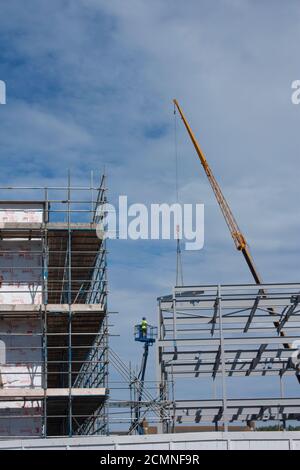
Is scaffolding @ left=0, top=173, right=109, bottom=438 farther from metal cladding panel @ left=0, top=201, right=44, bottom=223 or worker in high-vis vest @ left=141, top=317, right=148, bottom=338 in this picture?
worker in high-vis vest @ left=141, top=317, right=148, bottom=338

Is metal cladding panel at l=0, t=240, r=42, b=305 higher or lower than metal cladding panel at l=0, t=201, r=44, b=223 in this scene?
lower

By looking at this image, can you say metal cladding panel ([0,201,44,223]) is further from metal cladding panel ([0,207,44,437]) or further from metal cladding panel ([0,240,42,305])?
metal cladding panel ([0,240,42,305])

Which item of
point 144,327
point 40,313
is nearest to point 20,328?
point 40,313

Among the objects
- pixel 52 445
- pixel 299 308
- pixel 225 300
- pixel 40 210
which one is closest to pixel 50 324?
pixel 40 210

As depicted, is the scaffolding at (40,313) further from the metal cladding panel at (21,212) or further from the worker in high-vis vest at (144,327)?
the worker in high-vis vest at (144,327)

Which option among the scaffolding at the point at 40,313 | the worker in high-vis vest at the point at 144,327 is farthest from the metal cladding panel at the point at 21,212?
the worker in high-vis vest at the point at 144,327

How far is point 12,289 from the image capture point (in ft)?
99.1

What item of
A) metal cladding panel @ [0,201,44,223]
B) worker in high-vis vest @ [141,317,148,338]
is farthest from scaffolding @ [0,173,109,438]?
worker in high-vis vest @ [141,317,148,338]

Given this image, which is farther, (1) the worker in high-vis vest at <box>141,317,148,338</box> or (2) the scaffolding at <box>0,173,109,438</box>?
(1) the worker in high-vis vest at <box>141,317,148,338</box>

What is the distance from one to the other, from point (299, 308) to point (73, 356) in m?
9.70

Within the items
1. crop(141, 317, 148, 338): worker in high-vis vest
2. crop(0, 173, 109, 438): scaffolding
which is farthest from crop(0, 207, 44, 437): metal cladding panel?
crop(141, 317, 148, 338): worker in high-vis vest
